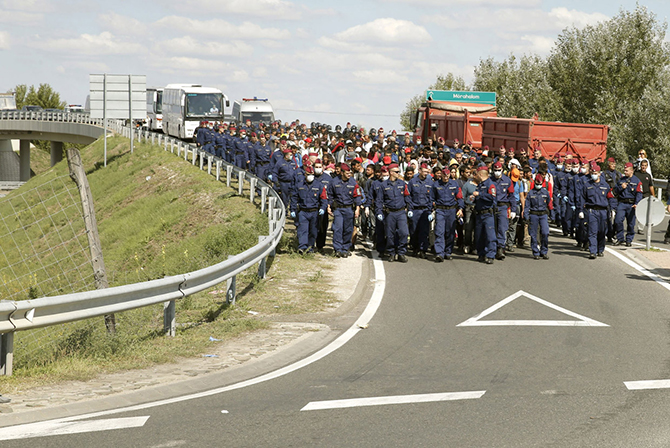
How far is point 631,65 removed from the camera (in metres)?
40.6

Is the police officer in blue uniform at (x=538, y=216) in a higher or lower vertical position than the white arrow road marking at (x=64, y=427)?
higher

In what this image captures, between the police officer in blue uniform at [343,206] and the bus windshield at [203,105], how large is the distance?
32679 mm

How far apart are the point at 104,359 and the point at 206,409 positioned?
202 cm

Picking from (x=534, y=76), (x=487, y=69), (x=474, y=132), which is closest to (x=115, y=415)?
(x=474, y=132)

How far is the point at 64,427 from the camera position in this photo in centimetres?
624

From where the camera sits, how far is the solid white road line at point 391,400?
692 centimetres

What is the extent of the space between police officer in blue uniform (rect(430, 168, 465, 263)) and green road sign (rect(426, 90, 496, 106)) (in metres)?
18.5

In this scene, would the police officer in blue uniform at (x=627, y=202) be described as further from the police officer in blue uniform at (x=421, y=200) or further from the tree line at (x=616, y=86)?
the tree line at (x=616, y=86)

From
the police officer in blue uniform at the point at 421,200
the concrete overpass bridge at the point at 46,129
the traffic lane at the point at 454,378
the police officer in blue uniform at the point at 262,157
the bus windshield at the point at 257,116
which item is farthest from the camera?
the concrete overpass bridge at the point at 46,129

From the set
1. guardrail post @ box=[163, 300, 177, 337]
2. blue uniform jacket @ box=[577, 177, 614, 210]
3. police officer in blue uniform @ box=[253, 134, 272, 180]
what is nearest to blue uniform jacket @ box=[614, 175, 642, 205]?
blue uniform jacket @ box=[577, 177, 614, 210]

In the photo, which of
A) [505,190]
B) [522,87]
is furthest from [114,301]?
[522,87]

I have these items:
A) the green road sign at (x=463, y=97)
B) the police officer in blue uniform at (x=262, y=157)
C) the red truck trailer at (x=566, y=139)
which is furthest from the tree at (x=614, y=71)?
the police officer in blue uniform at (x=262, y=157)

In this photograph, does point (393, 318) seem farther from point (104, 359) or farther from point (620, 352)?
point (104, 359)

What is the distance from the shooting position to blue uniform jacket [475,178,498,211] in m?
16.2
